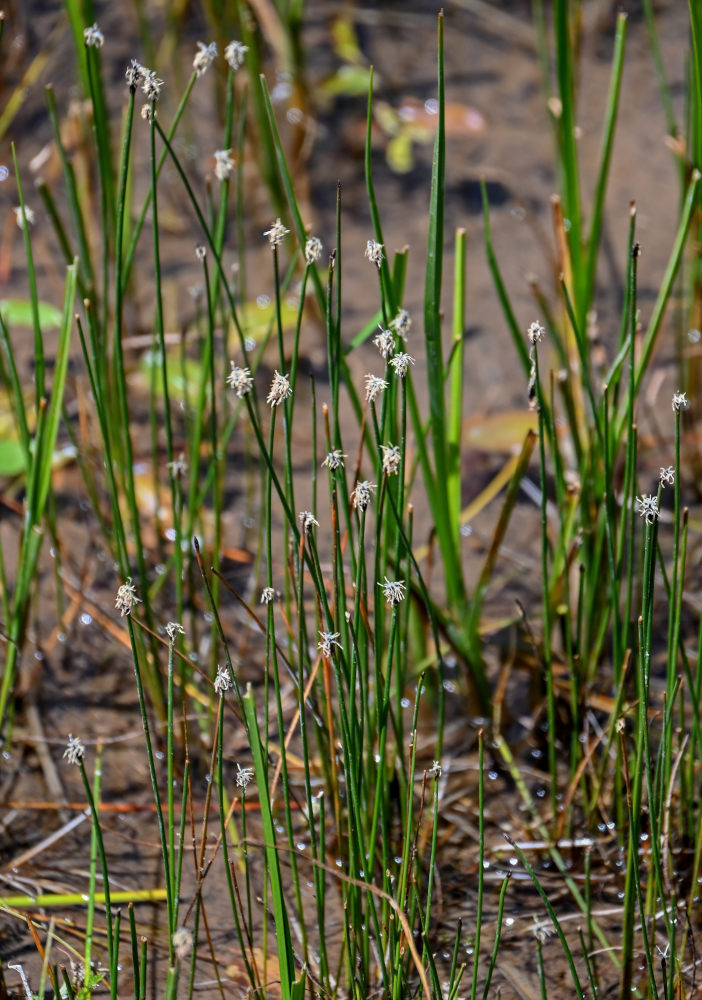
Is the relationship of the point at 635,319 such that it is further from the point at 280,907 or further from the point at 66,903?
the point at 66,903

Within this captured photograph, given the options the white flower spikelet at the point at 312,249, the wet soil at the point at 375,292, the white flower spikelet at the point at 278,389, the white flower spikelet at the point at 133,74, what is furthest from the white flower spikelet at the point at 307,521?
the wet soil at the point at 375,292

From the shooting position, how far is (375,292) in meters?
1.99

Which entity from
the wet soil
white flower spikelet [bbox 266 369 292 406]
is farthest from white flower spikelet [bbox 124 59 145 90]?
the wet soil

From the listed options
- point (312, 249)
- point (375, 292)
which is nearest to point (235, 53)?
point (312, 249)

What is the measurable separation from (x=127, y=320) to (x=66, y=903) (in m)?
1.07

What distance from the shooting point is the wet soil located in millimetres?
1187

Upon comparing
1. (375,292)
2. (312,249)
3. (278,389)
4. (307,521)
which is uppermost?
(375,292)

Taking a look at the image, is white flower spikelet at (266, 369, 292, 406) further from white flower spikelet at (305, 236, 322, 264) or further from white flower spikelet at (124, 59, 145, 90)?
white flower spikelet at (124, 59, 145, 90)

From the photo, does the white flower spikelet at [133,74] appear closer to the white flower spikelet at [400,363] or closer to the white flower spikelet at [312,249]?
the white flower spikelet at [312,249]

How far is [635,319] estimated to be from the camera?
42.4 inches

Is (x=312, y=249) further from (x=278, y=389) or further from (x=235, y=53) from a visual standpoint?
(x=235, y=53)

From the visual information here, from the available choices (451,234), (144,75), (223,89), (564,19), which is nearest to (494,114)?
(451,234)

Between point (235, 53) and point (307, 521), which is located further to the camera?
point (235, 53)

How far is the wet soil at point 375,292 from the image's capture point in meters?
1.19
